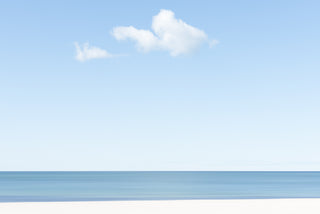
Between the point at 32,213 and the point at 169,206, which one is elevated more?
the point at 169,206

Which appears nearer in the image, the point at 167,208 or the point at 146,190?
the point at 167,208

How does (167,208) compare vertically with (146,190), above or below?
below

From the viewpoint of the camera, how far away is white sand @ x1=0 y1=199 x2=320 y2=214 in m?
9.10

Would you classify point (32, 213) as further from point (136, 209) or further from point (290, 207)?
point (290, 207)

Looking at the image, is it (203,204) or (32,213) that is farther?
(203,204)

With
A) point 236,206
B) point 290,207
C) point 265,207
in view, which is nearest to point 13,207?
point 236,206

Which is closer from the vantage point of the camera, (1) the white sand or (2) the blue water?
(1) the white sand

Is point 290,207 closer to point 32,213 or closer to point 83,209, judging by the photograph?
point 83,209

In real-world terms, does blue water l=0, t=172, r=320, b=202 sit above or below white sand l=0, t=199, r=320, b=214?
above

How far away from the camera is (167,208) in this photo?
380 inches

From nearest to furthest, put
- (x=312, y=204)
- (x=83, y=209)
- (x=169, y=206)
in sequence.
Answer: (x=83, y=209) → (x=169, y=206) → (x=312, y=204)

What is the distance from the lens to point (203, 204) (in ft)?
34.6

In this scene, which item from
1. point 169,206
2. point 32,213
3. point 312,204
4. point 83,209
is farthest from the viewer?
point 312,204

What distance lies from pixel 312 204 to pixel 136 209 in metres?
4.65
